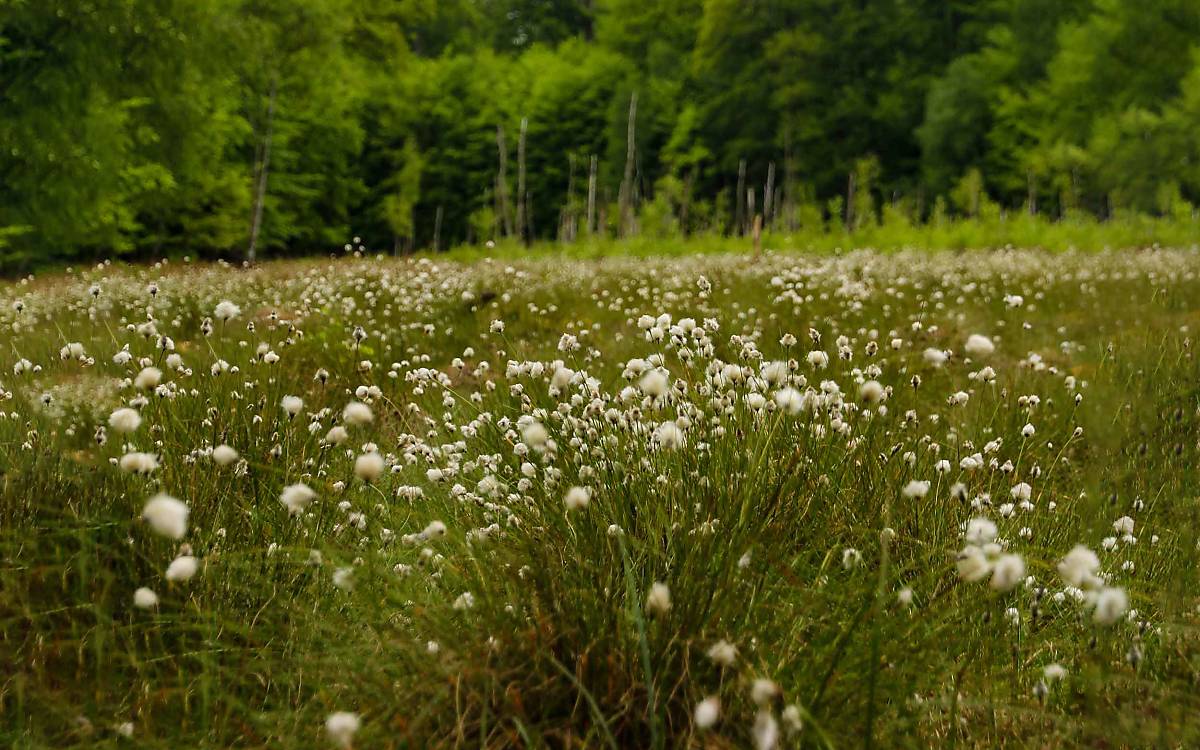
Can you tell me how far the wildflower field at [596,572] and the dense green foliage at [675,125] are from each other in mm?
19230

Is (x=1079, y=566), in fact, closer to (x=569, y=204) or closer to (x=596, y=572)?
(x=596, y=572)

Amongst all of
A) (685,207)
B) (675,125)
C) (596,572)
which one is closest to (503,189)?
(685,207)

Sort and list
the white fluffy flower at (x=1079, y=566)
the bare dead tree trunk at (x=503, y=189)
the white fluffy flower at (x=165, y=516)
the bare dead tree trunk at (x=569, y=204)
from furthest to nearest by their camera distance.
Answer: the bare dead tree trunk at (x=569, y=204) → the bare dead tree trunk at (x=503, y=189) → the white fluffy flower at (x=1079, y=566) → the white fluffy flower at (x=165, y=516)

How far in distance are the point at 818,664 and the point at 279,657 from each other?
4.99 ft

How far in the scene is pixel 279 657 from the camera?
7.40ft

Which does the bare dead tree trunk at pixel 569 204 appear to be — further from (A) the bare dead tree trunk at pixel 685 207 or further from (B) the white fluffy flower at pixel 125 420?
(B) the white fluffy flower at pixel 125 420

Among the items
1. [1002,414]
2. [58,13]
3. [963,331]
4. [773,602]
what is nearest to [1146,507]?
[1002,414]

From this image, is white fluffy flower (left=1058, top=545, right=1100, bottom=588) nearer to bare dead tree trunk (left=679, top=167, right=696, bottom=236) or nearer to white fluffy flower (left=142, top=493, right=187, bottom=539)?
white fluffy flower (left=142, top=493, right=187, bottom=539)

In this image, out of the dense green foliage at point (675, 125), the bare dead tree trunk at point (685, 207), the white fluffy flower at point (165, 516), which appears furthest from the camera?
the bare dead tree trunk at point (685, 207)

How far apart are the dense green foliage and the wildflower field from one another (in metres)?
19.2

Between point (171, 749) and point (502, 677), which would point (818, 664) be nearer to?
point (502, 677)

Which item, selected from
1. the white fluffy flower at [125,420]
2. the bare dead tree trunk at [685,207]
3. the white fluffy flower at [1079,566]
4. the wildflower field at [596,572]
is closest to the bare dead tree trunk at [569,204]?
the bare dead tree trunk at [685,207]

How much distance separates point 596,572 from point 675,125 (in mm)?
44261

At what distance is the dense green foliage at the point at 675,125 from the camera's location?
27.5 m
